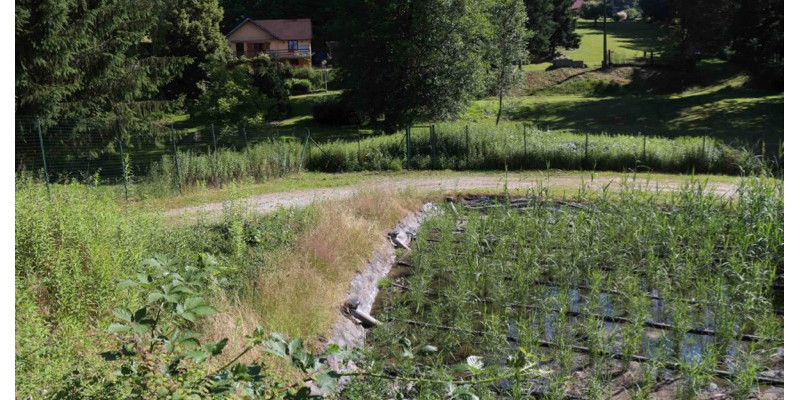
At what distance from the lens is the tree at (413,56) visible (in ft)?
89.7

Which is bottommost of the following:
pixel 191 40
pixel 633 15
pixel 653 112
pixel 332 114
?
pixel 653 112

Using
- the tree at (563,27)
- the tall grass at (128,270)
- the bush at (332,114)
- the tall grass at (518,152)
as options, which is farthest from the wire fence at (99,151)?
the tree at (563,27)

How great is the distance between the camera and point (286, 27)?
55312 mm

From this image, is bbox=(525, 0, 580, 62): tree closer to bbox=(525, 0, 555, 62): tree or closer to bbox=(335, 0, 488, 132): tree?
bbox=(525, 0, 555, 62): tree

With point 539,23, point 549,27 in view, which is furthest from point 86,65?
point 549,27

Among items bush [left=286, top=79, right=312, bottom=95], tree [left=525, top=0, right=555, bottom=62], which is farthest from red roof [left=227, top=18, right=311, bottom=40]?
tree [left=525, top=0, right=555, bottom=62]

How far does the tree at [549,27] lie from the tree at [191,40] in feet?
68.8

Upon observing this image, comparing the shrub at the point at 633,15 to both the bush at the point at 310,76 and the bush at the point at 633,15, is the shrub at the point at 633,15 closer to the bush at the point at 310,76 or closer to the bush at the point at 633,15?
the bush at the point at 633,15

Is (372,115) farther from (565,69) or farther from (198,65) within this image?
(565,69)

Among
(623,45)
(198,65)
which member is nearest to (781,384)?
(198,65)

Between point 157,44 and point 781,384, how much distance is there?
111ft

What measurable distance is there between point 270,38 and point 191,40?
52.3 ft

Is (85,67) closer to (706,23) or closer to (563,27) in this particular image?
(706,23)

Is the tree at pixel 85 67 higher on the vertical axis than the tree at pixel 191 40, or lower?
lower
